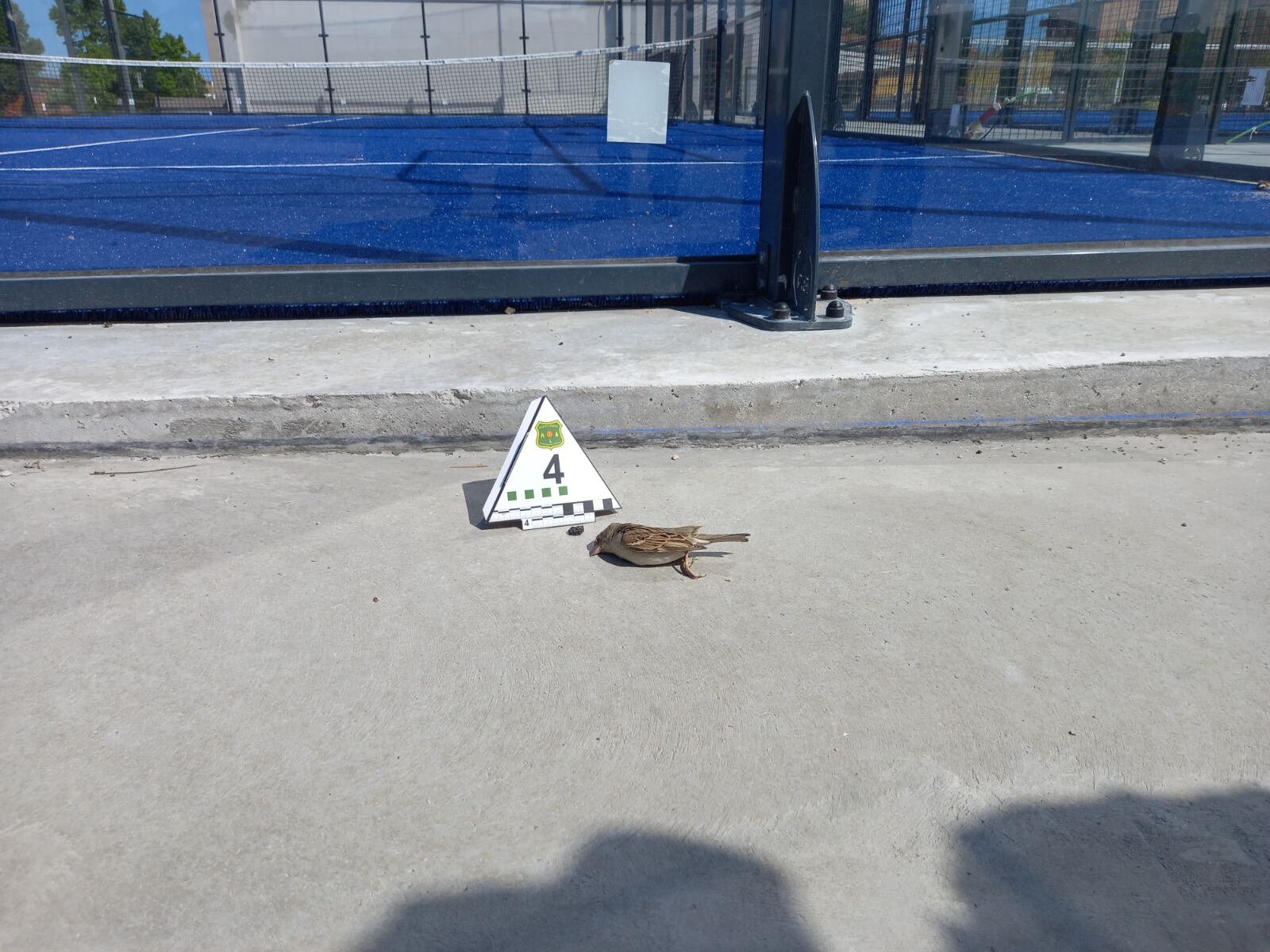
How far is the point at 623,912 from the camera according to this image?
5.49 ft

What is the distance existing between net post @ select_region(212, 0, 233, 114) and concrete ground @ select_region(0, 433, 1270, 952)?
373cm

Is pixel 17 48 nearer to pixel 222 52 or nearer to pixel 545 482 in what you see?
pixel 222 52

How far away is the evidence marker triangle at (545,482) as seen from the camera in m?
3.12

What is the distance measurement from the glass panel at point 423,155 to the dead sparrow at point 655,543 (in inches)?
98.9

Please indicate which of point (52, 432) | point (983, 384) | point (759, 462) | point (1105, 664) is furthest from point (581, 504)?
point (52, 432)

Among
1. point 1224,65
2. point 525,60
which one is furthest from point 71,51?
point 1224,65

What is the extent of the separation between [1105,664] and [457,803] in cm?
169

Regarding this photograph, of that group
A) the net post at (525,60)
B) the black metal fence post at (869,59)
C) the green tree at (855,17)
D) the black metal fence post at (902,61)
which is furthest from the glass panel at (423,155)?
the black metal fence post at (902,61)

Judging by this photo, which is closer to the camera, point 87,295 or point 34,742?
point 34,742

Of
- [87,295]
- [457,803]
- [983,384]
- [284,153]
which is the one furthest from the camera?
[284,153]

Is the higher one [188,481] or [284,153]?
[284,153]

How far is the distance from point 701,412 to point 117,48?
5.81 m

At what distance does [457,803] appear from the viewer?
1.92 metres

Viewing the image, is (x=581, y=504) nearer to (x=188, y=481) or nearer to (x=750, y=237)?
(x=188, y=481)
